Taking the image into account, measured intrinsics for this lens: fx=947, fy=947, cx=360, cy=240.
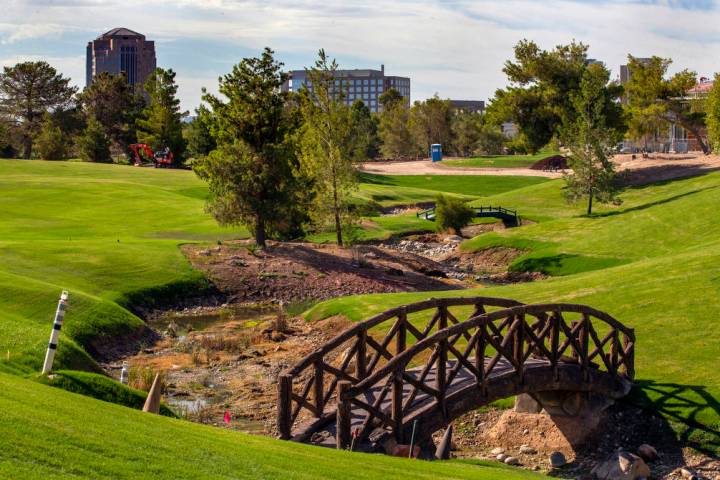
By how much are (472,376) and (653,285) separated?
43.4ft

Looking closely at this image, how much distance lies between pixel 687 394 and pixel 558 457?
4.07m

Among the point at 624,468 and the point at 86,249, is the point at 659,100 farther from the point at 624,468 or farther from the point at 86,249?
the point at 624,468

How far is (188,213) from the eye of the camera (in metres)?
68.6

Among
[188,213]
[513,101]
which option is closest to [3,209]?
[188,213]

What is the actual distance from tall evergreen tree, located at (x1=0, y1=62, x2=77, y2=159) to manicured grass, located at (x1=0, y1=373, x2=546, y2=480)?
124269 millimetres

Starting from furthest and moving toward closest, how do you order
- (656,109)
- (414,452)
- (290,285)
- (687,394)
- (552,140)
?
(552,140), (656,109), (290,285), (687,394), (414,452)

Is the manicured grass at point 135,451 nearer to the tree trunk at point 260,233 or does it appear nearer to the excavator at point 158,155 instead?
the tree trunk at point 260,233

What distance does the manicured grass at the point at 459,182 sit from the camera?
107 meters

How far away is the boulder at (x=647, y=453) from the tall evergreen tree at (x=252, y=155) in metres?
32.4

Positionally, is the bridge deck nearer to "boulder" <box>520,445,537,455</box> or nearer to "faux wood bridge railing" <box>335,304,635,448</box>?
"faux wood bridge railing" <box>335,304,635,448</box>

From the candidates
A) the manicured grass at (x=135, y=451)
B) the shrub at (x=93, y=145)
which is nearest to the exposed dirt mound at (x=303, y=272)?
the manicured grass at (x=135, y=451)

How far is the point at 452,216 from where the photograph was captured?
70312 mm

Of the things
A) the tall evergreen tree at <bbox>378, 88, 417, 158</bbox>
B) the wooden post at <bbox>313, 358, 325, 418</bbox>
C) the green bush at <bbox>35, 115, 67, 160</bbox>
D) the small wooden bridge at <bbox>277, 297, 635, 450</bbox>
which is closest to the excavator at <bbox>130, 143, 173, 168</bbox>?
the green bush at <bbox>35, 115, 67, 160</bbox>

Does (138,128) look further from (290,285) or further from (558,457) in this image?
(558,457)
